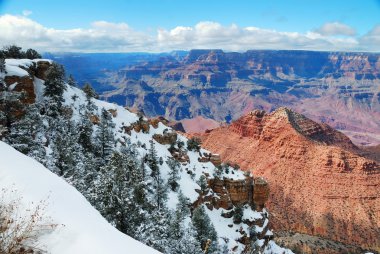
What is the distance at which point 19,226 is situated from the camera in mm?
8656

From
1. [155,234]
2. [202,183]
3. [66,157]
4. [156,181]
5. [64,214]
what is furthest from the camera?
[202,183]

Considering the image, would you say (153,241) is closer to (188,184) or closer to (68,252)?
(68,252)

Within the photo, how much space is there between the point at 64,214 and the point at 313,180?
3411 inches

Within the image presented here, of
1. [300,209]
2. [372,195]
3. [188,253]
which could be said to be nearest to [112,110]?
[188,253]

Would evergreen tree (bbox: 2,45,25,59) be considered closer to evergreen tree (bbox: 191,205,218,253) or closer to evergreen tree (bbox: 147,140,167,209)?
evergreen tree (bbox: 147,140,167,209)

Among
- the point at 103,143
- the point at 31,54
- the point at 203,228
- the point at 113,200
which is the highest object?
the point at 31,54

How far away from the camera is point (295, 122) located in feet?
361

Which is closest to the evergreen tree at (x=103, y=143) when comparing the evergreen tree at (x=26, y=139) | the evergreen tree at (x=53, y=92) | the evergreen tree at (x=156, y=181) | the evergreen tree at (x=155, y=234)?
the evergreen tree at (x=53, y=92)

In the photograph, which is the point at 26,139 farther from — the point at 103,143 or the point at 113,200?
the point at 103,143

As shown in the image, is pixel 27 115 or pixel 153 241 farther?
pixel 27 115

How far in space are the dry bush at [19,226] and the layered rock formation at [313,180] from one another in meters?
70.8

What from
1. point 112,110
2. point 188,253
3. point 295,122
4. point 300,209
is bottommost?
point 300,209

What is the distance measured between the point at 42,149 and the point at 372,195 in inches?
2993

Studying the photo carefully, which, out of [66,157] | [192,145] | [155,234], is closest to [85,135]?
[66,157]
